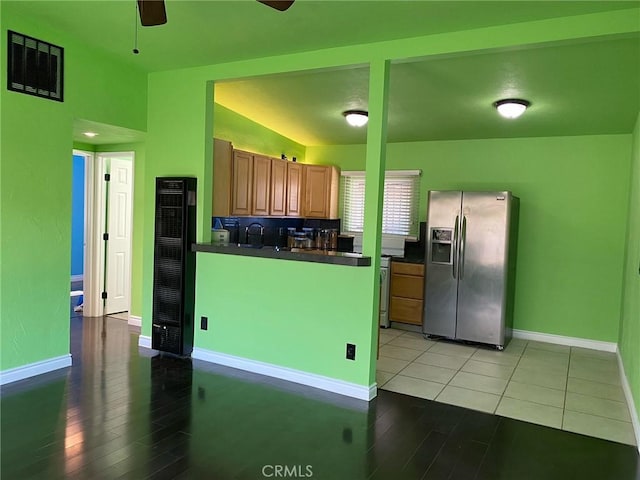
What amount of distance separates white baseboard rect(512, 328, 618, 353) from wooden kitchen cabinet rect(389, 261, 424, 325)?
119 centimetres

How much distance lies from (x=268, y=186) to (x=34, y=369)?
2.85 meters

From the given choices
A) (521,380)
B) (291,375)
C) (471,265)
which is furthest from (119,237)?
(521,380)

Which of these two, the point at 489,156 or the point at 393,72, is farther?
the point at 489,156

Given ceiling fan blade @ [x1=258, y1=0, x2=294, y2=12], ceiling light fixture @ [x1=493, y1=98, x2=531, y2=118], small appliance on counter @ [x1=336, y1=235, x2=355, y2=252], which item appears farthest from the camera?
small appliance on counter @ [x1=336, y1=235, x2=355, y2=252]

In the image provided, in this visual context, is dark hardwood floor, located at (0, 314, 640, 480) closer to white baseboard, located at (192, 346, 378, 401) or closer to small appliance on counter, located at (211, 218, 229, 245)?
white baseboard, located at (192, 346, 378, 401)

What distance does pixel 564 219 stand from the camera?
534 centimetres

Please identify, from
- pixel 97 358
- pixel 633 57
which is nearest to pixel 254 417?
pixel 97 358

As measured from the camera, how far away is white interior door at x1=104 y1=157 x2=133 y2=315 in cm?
572

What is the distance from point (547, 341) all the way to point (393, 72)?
365 centimetres

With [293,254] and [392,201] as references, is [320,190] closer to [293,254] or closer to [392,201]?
[392,201]

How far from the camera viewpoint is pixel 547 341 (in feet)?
17.8

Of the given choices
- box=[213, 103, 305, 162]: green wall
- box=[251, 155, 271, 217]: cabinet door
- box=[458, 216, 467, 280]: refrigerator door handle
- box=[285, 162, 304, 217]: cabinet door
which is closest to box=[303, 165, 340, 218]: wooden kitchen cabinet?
box=[285, 162, 304, 217]: cabinet door

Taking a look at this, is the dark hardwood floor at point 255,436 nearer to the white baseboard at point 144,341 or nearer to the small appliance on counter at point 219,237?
the white baseboard at point 144,341

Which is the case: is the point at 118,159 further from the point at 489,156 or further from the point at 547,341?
the point at 547,341
